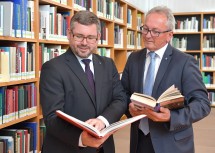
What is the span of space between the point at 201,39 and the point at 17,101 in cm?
610

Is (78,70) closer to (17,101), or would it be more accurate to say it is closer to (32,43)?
(17,101)

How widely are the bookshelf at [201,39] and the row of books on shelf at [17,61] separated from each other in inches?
226

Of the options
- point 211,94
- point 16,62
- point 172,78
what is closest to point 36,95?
point 16,62

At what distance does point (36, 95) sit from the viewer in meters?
3.37

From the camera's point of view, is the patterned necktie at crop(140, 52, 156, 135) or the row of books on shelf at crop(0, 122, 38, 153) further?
the row of books on shelf at crop(0, 122, 38, 153)

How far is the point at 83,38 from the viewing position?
1763 mm

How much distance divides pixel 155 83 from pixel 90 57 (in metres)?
0.42

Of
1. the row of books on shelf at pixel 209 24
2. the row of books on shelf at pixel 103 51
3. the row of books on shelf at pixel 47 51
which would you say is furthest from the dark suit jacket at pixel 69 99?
the row of books on shelf at pixel 209 24

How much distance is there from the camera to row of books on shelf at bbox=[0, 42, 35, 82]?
2.85m

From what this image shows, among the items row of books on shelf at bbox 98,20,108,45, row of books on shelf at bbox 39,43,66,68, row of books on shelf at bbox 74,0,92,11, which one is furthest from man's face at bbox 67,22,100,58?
row of books on shelf at bbox 98,20,108,45

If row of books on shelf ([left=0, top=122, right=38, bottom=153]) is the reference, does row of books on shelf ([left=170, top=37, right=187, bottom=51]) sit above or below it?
above

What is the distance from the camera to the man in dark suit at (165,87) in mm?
1888

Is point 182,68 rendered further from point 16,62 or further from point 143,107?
point 16,62

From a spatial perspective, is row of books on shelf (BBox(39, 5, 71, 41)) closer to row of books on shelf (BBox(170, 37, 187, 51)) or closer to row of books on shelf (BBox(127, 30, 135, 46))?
row of books on shelf (BBox(127, 30, 135, 46))
